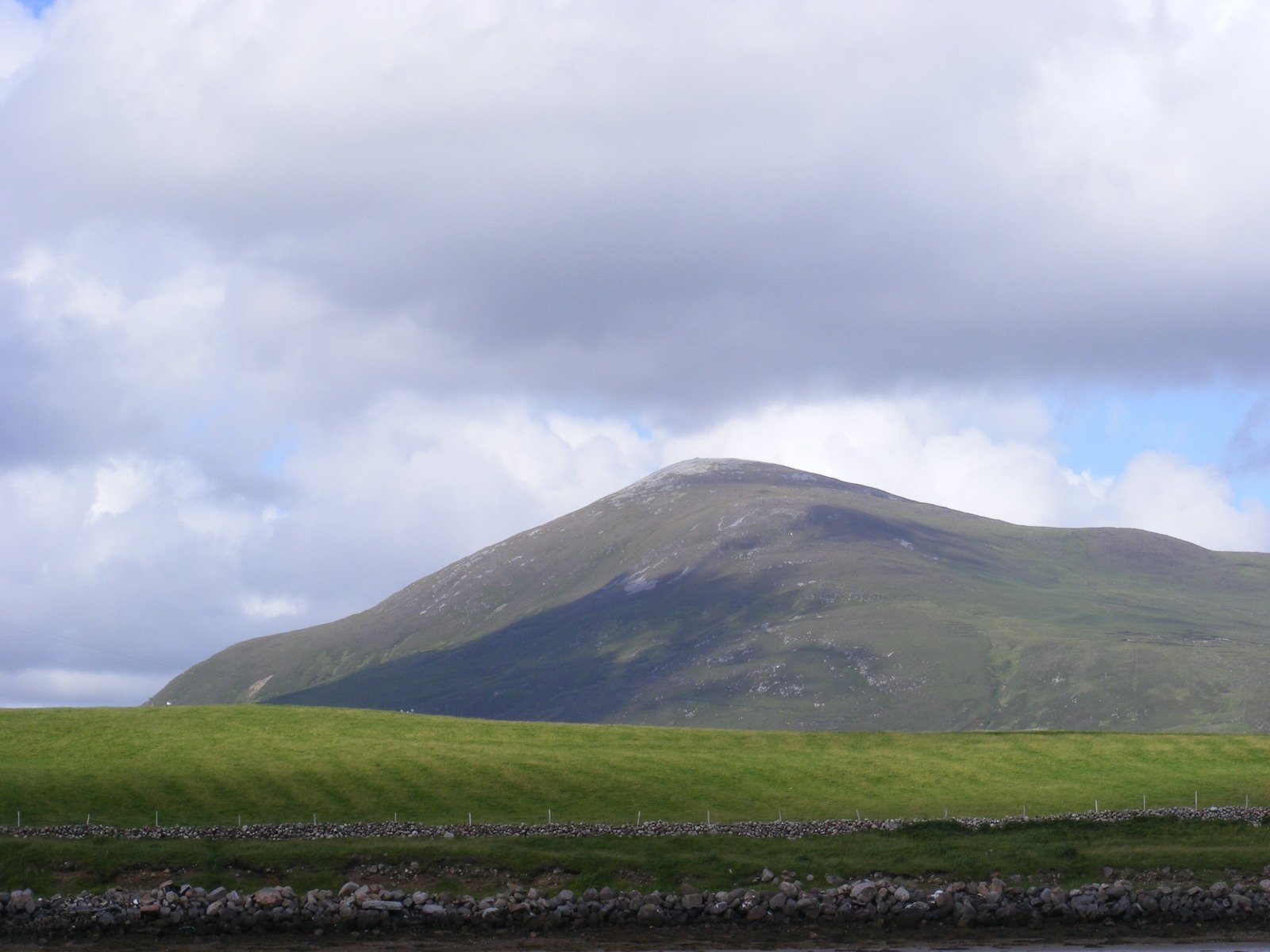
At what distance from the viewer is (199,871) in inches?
1741

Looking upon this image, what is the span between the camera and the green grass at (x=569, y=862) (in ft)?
143

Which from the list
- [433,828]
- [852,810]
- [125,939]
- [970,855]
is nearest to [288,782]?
[433,828]

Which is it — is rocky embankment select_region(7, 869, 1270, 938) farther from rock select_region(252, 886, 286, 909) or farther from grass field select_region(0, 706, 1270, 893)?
grass field select_region(0, 706, 1270, 893)

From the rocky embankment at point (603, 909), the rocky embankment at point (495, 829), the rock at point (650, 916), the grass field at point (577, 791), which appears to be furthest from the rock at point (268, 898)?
the rocky embankment at point (495, 829)

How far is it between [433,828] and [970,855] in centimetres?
2890

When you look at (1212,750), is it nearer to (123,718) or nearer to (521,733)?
(521,733)

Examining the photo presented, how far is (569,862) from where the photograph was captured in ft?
146

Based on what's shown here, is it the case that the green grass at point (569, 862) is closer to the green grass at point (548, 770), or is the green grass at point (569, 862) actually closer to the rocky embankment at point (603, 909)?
the rocky embankment at point (603, 909)

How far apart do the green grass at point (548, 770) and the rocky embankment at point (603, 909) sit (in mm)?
32083

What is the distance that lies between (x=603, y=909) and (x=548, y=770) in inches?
1785

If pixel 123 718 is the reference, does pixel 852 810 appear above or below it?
below

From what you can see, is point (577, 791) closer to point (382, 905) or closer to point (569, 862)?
point (569, 862)

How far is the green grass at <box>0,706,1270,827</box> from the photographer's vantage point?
7438cm

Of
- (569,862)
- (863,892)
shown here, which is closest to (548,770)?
(569,862)
